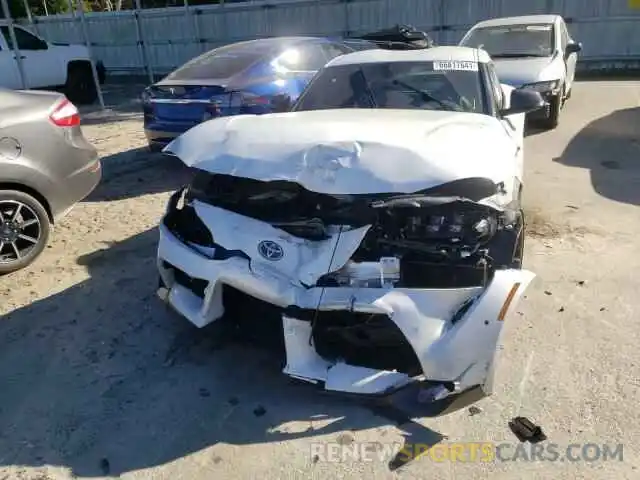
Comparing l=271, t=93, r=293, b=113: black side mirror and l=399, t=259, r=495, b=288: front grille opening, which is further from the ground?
l=399, t=259, r=495, b=288: front grille opening

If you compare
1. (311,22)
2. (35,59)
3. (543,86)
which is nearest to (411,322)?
(543,86)

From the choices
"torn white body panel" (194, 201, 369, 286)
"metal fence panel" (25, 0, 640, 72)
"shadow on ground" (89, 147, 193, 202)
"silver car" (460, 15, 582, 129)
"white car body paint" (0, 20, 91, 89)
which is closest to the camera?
"torn white body panel" (194, 201, 369, 286)

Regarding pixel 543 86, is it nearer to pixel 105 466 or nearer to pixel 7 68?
pixel 105 466

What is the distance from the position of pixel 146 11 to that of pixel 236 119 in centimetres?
1641

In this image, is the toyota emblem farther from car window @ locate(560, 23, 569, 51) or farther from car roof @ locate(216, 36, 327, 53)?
car window @ locate(560, 23, 569, 51)

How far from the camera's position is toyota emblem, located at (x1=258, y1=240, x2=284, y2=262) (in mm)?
2840

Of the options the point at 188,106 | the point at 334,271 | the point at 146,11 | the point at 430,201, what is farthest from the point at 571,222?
the point at 146,11

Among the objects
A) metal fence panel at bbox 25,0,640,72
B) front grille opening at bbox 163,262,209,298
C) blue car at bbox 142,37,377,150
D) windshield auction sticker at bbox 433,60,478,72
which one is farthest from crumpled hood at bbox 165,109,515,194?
metal fence panel at bbox 25,0,640,72

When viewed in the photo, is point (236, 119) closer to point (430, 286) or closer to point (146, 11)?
point (430, 286)

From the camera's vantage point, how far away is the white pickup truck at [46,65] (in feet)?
38.5

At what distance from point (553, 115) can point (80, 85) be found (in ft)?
34.8

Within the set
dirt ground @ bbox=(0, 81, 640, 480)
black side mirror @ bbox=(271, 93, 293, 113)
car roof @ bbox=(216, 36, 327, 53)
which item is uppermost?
car roof @ bbox=(216, 36, 327, 53)

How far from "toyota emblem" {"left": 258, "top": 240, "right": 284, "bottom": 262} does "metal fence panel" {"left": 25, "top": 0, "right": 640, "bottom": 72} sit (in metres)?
14.3

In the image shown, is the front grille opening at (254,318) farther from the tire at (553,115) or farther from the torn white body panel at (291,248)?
the tire at (553,115)
